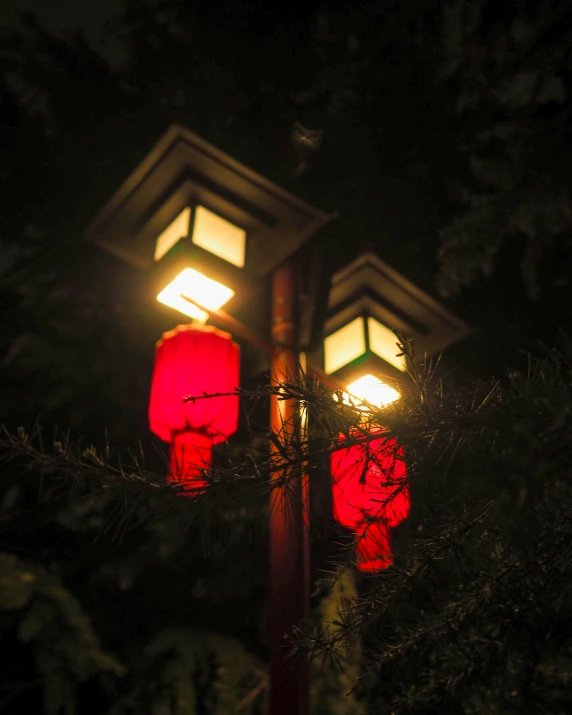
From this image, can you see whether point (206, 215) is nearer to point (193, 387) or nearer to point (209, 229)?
point (209, 229)

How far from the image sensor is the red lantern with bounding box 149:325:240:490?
328 cm

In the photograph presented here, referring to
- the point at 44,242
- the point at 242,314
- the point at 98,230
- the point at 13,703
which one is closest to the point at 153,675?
the point at 13,703

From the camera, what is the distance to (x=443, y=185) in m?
5.70

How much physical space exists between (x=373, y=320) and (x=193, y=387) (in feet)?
4.14

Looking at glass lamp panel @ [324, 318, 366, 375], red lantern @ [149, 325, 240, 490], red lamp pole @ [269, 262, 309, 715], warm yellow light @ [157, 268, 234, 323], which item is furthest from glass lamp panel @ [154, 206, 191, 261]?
glass lamp panel @ [324, 318, 366, 375]

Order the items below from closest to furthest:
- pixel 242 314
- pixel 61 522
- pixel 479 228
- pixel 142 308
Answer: pixel 479 228 → pixel 61 522 → pixel 242 314 → pixel 142 308

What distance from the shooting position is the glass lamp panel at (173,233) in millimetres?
3520

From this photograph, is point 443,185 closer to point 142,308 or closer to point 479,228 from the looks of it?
point 479,228

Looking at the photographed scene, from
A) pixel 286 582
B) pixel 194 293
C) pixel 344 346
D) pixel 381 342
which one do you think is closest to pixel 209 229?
pixel 194 293

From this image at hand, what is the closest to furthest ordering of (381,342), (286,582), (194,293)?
(286,582)
(194,293)
(381,342)

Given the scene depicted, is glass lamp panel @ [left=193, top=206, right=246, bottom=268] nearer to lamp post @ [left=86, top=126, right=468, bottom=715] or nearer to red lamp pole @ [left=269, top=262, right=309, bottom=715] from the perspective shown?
lamp post @ [left=86, top=126, right=468, bottom=715]

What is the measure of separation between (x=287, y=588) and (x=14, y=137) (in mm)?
4959

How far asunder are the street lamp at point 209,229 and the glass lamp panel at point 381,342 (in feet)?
1.78

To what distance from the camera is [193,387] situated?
3533 mm
